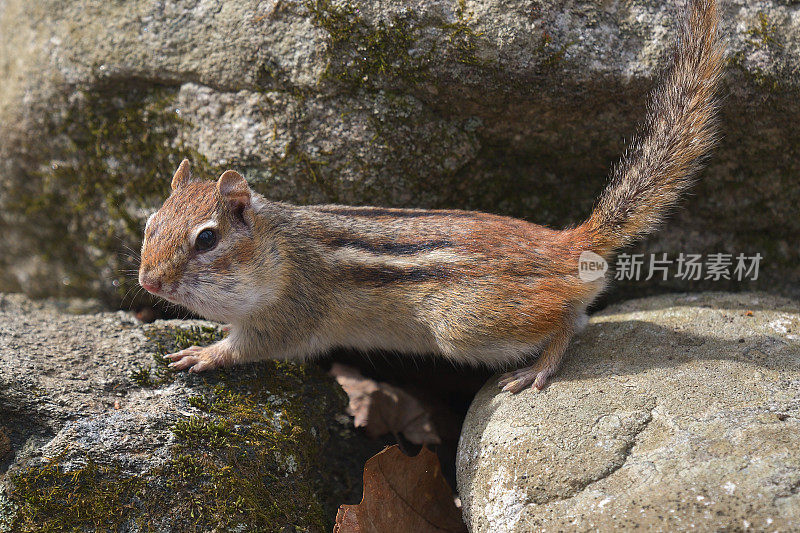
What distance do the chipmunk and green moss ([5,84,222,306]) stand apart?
821 millimetres

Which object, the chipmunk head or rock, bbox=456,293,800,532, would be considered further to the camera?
the chipmunk head

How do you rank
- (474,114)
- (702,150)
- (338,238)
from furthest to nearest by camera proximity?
(474,114) → (338,238) → (702,150)

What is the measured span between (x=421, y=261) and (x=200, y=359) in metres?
1.35

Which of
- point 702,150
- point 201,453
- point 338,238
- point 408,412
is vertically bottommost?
point 408,412

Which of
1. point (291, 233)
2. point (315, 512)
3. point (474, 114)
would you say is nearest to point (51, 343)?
point (291, 233)

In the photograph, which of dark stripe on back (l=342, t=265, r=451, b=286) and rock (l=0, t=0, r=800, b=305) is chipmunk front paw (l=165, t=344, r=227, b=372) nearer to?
dark stripe on back (l=342, t=265, r=451, b=286)

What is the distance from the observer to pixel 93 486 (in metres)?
3.07

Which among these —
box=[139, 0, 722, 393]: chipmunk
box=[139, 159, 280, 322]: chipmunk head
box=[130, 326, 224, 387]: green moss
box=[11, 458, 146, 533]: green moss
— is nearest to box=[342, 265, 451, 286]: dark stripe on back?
box=[139, 0, 722, 393]: chipmunk

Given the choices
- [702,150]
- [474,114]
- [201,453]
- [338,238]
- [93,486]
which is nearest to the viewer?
[93,486]

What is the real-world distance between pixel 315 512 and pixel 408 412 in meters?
1.45

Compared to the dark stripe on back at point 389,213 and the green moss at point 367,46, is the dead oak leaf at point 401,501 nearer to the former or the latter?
the dark stripe on back at point 389,213

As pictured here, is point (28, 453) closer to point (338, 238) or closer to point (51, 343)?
point (51, 343)

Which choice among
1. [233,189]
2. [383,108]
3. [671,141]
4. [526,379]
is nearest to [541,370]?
[526,379]

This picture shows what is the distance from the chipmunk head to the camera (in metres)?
3.54
